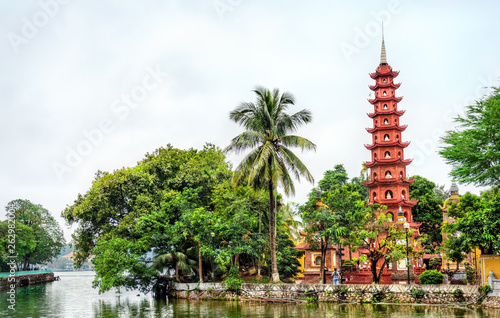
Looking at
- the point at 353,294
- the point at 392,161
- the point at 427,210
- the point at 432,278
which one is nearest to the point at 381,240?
the point at 432,278

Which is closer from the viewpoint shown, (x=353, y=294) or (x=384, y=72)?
(x=353, y=294)

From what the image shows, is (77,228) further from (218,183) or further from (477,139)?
(477,139)

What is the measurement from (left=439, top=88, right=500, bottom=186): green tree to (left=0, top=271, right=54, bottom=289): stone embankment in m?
38.2

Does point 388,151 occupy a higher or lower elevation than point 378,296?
higher

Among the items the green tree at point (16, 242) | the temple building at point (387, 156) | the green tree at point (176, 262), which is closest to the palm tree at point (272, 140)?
the green tree at point (176, 262)

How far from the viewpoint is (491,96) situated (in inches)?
1118

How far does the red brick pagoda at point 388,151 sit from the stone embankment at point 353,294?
1769 centimetres

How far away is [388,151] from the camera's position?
42156mm

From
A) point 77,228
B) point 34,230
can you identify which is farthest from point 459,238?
point 34,230

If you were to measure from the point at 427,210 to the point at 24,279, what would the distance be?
A: 45.2 meters

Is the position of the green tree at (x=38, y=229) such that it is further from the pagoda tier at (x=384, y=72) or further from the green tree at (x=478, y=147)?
the green tree at (x=478, y=147)

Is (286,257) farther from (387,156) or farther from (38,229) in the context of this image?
(38,229)

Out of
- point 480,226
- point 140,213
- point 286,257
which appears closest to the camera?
point 480,226

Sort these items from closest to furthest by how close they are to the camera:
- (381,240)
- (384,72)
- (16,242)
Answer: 1. (381,240)
2. (384,72)
3. (16,242)
